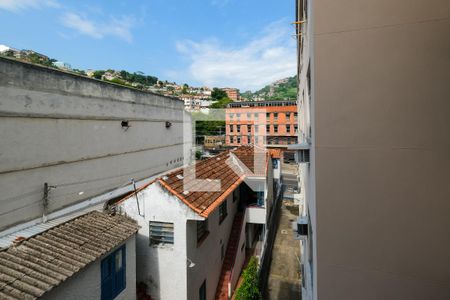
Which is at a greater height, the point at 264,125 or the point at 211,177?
the point at 264,125

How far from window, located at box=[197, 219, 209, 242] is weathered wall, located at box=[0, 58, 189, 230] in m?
7.25

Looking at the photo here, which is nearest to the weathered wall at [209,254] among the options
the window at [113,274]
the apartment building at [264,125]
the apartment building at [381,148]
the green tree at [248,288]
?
the green tree at [248,288]

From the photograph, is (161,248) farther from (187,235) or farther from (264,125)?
(264,125)

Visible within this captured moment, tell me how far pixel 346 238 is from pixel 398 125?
151 centimetres

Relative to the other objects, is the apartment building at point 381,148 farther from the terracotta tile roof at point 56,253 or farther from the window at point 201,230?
the window at point 201,230

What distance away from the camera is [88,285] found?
19.6 ft

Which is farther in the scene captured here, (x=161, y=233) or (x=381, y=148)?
(x=161, y=233)

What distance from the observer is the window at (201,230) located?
9.01 meters

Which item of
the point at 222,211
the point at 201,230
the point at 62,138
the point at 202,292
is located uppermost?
the point at 62,138

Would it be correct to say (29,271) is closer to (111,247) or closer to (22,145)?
(111,247)

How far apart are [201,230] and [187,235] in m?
1.36

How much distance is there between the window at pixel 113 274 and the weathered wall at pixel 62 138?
5719 mm

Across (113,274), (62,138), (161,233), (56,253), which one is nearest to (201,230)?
(161,233)

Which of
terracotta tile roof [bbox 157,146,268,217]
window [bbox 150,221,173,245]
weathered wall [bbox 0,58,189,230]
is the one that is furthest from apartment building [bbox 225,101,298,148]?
window [bbox 150,221,173,245]
